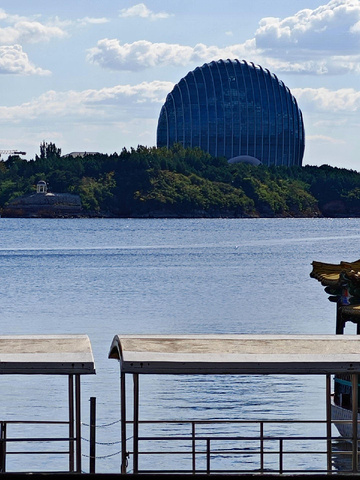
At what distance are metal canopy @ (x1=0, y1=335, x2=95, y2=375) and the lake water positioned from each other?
8.96m

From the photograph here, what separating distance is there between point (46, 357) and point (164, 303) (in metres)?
61.2

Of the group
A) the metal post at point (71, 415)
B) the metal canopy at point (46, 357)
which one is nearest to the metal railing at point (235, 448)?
the metal post at point (71, 415)

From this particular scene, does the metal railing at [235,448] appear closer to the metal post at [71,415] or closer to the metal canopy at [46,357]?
the metal post at [71,415]

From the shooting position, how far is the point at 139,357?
788 inches

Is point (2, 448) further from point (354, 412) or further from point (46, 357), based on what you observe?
point (354, 412)

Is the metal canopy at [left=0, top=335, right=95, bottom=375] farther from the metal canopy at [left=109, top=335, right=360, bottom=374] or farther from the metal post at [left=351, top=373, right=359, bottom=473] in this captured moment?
the metal post at [left=351, top=373, right=359, bottom=473]

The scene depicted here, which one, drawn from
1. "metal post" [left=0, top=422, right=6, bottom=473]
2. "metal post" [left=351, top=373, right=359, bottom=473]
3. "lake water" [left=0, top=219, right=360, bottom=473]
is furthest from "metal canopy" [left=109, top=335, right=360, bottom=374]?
"lake water" [left=0, top=219, right=360, bottom=473]

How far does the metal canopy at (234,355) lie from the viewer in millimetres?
19906

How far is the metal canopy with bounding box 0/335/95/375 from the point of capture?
1997 cm

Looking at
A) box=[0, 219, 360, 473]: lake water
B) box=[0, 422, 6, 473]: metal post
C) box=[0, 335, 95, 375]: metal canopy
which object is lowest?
box=[0, 219, 360, 473]: lake water

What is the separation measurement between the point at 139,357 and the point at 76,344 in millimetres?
1927

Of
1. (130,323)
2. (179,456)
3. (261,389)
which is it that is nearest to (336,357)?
→ (179,456)

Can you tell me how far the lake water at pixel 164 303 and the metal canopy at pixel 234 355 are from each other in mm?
8973

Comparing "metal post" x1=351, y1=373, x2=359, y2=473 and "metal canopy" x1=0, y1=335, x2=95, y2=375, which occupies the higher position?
"metal canopy" x1=0, y1=335, x2=95, y2=375
